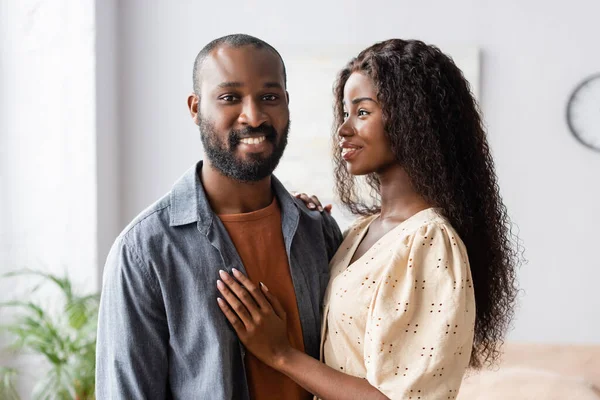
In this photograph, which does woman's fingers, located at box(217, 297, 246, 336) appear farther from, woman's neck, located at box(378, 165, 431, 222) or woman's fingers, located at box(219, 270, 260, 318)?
woman's neck, located at box(378, 165, 431, 222)

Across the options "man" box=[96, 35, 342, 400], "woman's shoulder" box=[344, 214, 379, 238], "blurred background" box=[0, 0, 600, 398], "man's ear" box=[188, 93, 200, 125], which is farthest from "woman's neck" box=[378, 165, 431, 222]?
"blurred background" box=[0, 0, 600, 398]

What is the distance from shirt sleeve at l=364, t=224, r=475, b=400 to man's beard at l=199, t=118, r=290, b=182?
1.12ft

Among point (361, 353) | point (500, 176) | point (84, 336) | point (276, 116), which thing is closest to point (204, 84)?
point (276, 116)

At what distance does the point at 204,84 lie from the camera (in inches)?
60.6

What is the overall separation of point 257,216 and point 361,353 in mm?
384

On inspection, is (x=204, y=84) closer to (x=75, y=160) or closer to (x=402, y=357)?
(x=402, y=357)

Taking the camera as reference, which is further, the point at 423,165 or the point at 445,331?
the point at 423,165

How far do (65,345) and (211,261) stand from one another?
5.73 ft

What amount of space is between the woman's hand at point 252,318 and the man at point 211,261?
0.02 metres

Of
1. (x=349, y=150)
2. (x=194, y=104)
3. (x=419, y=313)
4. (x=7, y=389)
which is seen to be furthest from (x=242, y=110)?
(x=7, y=389)

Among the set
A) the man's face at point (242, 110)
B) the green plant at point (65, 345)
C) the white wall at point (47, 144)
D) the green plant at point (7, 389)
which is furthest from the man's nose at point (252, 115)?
the white wall at point (47, 144)

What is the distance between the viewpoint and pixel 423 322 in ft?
4.82

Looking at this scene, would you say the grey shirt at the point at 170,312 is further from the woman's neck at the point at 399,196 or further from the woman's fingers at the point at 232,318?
the woman's neck at the point at 399,196

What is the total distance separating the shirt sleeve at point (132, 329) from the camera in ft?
4.69
